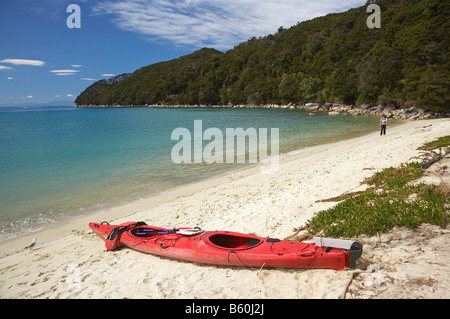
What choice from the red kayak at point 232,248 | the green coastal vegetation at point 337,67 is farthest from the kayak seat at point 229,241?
the green coastal vegetation at point 337,67

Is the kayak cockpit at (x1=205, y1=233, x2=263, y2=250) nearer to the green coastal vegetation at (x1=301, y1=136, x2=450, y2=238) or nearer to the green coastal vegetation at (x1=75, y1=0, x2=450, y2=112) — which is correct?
the green coastal vegetation at (x1=301, y1=136, x2=450, y2=238)

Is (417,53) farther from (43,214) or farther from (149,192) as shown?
(43,214)

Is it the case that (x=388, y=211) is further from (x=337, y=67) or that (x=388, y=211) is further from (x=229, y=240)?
(x=337, y=67)

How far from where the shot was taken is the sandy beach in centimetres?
354

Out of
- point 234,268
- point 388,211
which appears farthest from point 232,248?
point 388,211

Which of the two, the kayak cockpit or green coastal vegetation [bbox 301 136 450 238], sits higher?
green coastal vegetation [bbox 301 136 450 238]

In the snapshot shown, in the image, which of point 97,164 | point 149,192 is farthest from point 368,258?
point 97,164

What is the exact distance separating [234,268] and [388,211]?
309 cm

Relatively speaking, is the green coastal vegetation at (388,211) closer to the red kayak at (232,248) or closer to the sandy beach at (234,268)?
the sandy beach at (234,268)

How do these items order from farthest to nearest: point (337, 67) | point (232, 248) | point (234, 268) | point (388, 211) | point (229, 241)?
point (337, 67) < point (229, 241) < point (388, 211) < point (232, 248) < point (234, 268)

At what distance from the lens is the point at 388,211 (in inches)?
193

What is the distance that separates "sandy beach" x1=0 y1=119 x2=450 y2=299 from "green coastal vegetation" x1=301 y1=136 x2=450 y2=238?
0.22 meters

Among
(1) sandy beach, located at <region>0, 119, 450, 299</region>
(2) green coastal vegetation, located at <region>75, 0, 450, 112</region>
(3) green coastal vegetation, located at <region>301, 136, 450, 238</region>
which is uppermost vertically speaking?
(2) green coastal vegetation, located at <region>75, 0, 450, 112</region>

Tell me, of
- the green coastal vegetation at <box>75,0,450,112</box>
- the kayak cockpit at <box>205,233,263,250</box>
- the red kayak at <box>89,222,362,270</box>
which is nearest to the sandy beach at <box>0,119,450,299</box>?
the red kayak at <box>89,222,362,270</box>
